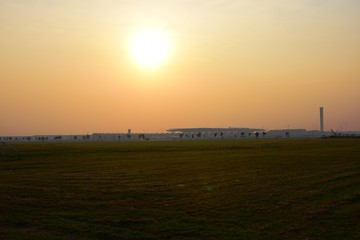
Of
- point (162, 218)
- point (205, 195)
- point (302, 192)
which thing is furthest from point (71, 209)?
point (302, 192)

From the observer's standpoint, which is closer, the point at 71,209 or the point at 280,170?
the point at 71,209

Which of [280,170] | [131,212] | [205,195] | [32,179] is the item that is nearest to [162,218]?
[131,212]

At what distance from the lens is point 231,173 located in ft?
90.1

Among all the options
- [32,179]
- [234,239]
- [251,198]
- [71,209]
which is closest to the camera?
[234,239]

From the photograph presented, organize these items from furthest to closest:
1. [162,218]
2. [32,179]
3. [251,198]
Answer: [32,179]
[251,198]
[162,218]

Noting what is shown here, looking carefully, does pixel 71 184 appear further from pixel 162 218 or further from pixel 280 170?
pixel 280 170

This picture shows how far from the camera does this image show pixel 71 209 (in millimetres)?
16547

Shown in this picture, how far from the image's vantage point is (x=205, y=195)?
19453mm

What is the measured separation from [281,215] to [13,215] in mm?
9167

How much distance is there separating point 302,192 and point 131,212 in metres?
7.73

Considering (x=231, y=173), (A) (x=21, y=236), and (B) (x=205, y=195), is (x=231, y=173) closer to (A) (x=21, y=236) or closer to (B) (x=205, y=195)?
(B) (x=205, y=195)

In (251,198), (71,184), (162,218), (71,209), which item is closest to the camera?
(162,218)

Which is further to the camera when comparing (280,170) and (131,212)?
(280,170)

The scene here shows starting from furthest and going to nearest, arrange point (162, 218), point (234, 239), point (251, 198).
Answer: point (251, 198), point (162, 218), point (234, 239)
